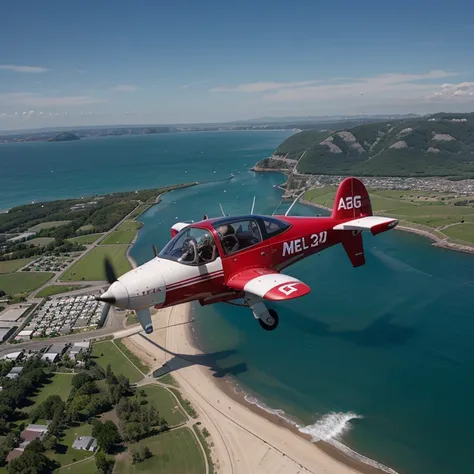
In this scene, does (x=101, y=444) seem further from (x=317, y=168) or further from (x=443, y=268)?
(x=317, y=168)

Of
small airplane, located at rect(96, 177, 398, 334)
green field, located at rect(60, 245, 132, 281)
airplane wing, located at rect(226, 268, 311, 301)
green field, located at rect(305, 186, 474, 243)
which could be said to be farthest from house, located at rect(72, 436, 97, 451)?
green field, located at rect(305, 186, 474, 243)

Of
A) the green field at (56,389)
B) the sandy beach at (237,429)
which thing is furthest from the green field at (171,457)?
the green field at (56,389)

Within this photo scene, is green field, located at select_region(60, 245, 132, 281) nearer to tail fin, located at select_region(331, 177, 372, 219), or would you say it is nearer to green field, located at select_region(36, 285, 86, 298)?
green field, located at select_region(36, 285, 86, 298)

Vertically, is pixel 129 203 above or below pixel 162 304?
below

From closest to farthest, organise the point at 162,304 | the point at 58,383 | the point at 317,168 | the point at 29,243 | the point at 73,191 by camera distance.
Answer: the point at 162,304 → the point at 58,383 → the point at 29,243 → the point at 73,191 → the point at 317,168

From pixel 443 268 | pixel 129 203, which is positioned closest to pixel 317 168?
pixel 129 203

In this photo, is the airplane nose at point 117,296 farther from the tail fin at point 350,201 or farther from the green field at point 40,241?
the green field at point 40,241

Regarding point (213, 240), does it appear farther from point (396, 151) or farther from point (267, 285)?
point (396, 151)
